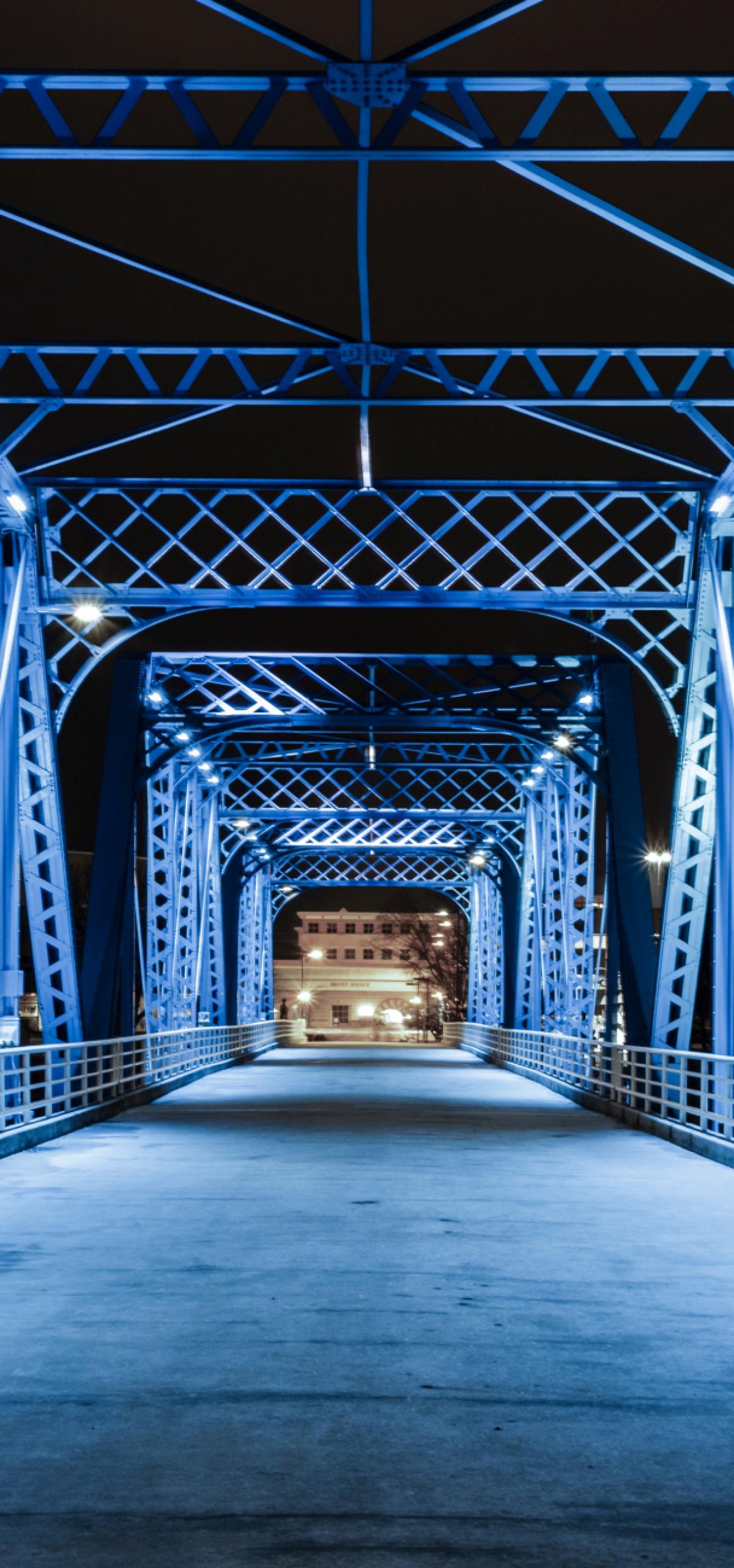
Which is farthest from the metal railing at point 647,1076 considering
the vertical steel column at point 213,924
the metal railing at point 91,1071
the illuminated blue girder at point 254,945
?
the illuminated blue girder at point 254,945

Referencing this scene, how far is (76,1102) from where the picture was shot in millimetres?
25703

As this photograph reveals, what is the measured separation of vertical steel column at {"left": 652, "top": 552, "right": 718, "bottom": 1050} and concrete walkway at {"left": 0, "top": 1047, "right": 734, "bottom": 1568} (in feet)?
13.7

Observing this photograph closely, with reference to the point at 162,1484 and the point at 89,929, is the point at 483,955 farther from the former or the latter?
the point at 162,1484

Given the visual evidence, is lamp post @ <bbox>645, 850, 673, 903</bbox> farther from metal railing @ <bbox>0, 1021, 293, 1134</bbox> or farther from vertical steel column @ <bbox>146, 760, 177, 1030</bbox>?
vertical steel column @ <bbox>146, 760, 177, 1030</bbox>

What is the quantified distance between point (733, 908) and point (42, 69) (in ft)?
35.1

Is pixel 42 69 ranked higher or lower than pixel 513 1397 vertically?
higher

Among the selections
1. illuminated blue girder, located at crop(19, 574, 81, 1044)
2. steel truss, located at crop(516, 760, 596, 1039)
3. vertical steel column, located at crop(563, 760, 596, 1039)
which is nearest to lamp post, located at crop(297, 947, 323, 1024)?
steel truss, located at crop(516, 760, 596, 1039)

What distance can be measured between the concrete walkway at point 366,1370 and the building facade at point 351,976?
125513 millimetres

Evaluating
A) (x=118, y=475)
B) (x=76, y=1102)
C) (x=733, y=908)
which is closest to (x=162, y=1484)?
(x=733, y=908)

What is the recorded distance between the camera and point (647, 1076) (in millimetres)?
23641

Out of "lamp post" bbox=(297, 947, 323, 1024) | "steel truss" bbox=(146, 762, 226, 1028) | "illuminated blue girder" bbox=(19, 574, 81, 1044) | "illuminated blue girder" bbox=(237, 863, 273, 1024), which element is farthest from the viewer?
"lamp post" bbox=(297, 947, 323, 1024)

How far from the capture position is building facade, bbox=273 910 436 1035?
14262 centimetres

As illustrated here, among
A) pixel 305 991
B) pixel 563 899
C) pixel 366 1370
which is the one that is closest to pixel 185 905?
pixel 563 899

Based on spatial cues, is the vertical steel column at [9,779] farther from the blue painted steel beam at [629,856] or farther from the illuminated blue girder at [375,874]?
the illuminated blue girder at [375,874]
